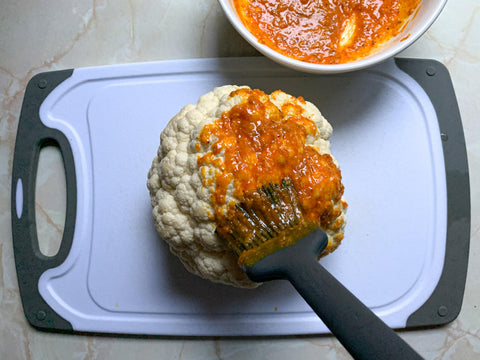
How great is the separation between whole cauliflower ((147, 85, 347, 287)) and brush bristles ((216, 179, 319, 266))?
4 centimetres

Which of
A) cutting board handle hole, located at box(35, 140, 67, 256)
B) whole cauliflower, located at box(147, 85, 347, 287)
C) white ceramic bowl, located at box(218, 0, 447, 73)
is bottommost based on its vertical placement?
cutting board handle hole, located at box(35, 140, 67, 256)

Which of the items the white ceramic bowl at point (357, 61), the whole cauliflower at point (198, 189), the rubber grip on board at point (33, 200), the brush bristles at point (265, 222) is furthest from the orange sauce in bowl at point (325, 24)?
the rubber grip on board at point (33, 200)

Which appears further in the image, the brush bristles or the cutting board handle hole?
the cutting board handle hole

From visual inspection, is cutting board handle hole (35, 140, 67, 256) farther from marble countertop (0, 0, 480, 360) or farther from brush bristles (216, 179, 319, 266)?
brush bristles (216, 179, 319, 266)

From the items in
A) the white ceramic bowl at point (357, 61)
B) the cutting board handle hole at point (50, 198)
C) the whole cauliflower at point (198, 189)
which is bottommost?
the cutting board handle hole at point (50, 198)

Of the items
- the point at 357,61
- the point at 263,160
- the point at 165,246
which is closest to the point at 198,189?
the point at 263,160

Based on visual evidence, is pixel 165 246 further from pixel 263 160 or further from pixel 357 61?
pixel 357 61

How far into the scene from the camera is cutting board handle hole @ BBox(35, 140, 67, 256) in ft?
3.64

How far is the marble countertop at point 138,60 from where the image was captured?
106 cm

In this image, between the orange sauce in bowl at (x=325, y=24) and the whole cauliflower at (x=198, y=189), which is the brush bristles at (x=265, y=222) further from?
the orange sauce in bowl at (x=325, y=24)

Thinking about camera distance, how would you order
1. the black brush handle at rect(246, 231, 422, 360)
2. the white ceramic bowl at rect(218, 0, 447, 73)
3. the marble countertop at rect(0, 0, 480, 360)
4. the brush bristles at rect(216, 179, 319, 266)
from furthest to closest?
the marble countertop at rect(0, 0, 480, 360) → the white ceramic bowl at rect(218, 0, 447, 73) → the brush bristles at rect(216, 179, 319, 266) → the black brush handle at rect(246, 231, 422, 360)

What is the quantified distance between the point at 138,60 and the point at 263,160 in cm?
50

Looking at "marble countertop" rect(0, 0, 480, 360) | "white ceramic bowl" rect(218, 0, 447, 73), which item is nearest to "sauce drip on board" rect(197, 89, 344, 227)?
"white ceramic bowl" rect(218, 0, 447, 73)

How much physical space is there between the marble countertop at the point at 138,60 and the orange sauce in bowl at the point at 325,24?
0.11 m
